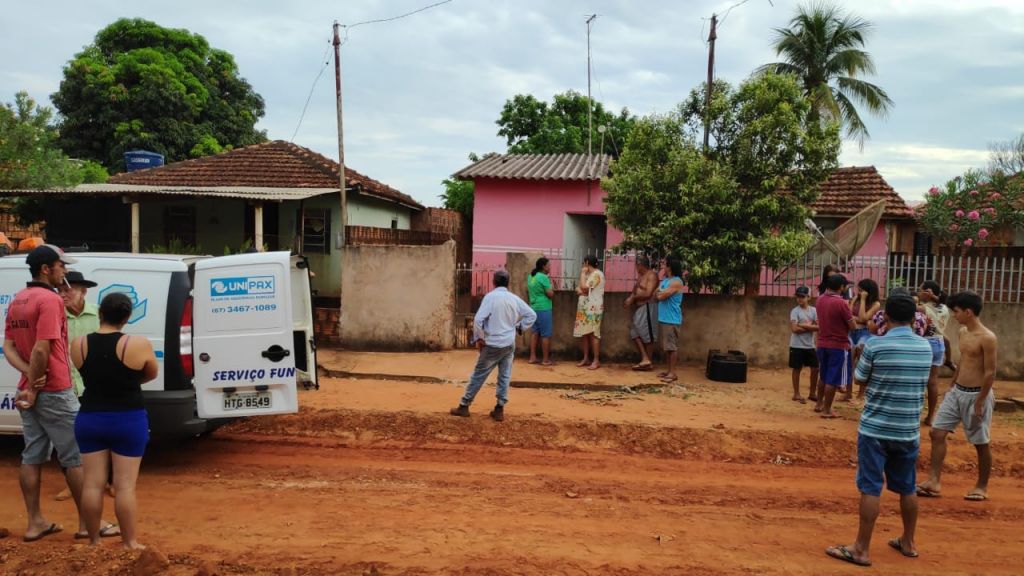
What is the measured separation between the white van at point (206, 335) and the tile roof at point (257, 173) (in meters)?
10.9

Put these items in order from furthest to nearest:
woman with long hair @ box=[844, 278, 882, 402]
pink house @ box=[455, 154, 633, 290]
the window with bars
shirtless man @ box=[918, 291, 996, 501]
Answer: the window with bars
pink house @ box=[455, 154, 633, 290]
woman with long hair @ box=[844, 278, 882, 402]
shirtless man @ box=[918, 291, 996, 501]

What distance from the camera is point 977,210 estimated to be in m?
15.2

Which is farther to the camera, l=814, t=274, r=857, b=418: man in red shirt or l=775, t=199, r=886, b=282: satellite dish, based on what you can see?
l=775, t=199, r=886, b=282: satellite dish

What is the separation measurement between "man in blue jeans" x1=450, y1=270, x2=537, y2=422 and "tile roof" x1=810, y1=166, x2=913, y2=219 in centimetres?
1080

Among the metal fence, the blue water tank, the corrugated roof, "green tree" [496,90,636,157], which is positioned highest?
"green tree" [496,90,636,157]

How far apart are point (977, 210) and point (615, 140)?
49.2 ft

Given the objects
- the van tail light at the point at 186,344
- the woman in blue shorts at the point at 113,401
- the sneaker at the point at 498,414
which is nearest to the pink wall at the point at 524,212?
the sneaker at the point at 498,414

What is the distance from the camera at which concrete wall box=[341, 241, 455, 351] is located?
11203mm

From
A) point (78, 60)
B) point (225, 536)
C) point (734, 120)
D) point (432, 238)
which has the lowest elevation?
point (225, 536)

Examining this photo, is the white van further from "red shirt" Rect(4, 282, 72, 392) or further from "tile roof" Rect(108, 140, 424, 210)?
"tile roof" Rect(108, 140, 424, 210)

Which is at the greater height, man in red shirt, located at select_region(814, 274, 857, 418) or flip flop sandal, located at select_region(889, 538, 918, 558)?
man in red shirt, located at select_region(814, 274, 857, 418)

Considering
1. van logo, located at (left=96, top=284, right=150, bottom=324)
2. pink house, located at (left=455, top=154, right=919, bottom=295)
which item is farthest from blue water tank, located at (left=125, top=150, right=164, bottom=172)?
van logo, located at (left=96, top=284, right=150, bottom=324)

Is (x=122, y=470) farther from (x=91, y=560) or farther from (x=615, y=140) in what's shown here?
(x=615, y=140)

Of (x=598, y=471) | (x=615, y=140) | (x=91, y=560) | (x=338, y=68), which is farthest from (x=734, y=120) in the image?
(x=615, y=140)
